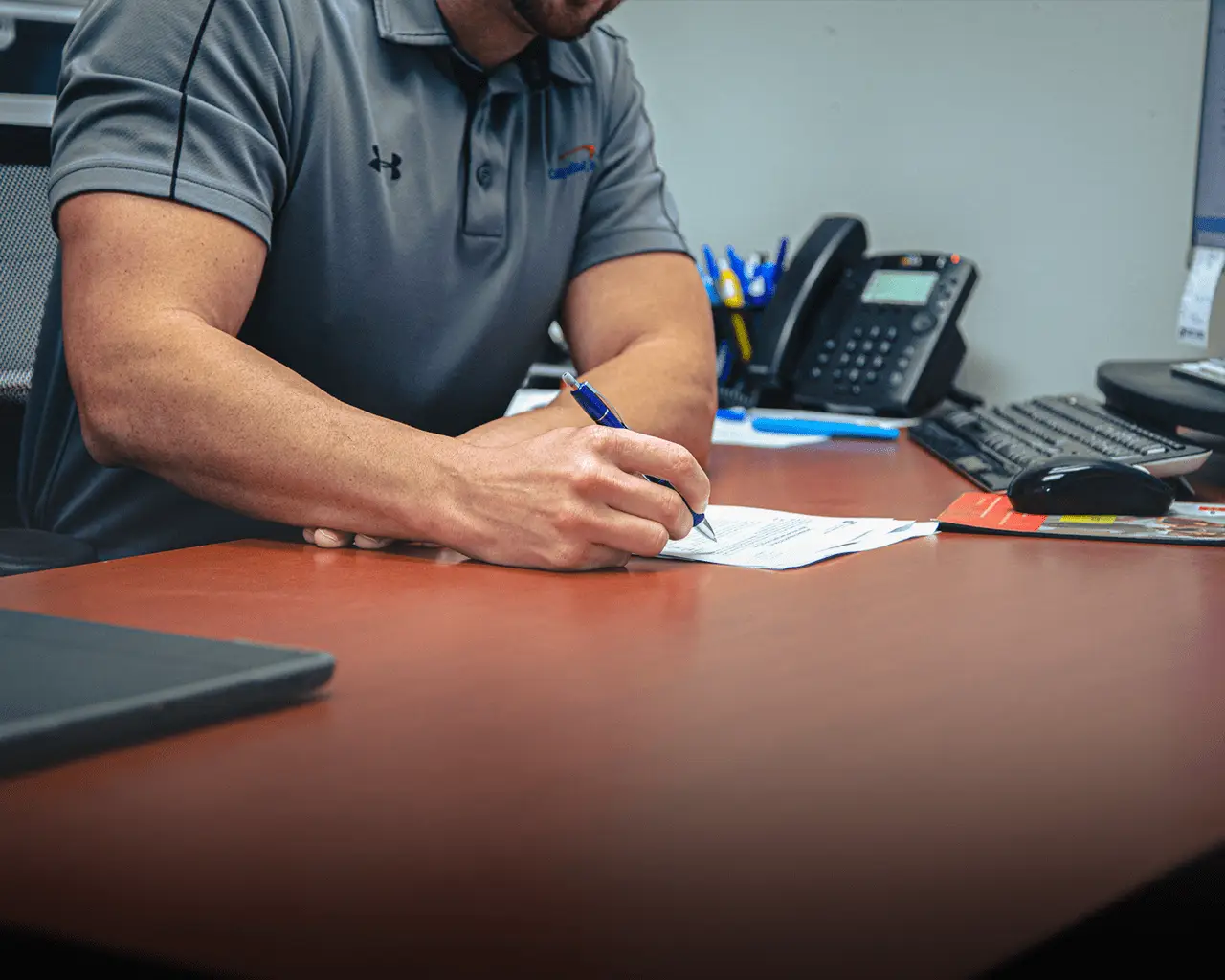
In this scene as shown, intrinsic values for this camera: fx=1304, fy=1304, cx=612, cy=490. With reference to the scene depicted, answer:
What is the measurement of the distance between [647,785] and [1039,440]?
2.79 feet

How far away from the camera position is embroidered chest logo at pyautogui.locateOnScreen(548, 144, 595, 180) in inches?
51.6

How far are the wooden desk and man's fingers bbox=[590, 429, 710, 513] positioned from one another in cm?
10

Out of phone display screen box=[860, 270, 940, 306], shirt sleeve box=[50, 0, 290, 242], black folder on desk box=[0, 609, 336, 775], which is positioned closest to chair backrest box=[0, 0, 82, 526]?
shirt sleeve box=[50, 0, 290, 242]

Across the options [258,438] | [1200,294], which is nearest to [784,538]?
[258,438]

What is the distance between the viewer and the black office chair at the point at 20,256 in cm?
126

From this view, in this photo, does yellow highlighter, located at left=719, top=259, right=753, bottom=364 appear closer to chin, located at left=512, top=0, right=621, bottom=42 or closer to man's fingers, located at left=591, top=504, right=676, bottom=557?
chin, located at left=512, top=0, right=621, bottom=42

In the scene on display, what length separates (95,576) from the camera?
797 millimetres

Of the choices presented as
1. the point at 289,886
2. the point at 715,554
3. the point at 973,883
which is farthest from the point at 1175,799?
the point at 715,554

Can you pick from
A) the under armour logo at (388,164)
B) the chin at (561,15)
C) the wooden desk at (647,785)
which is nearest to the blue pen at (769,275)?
the chin at (561,15)

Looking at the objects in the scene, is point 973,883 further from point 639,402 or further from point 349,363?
point 349,363

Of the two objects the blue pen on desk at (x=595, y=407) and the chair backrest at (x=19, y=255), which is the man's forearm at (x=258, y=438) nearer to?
the blue pen on desk at (x=595, y=407)

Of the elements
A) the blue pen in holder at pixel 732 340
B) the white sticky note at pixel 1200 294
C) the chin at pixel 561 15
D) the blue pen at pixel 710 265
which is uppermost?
the chin at pixel 561 15

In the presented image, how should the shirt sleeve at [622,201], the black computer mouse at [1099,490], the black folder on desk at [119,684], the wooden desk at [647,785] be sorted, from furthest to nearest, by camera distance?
the shirt sleeve at [622,201] → the black computer mouse at [1099,490] → the black folder on desk at [119,684] → the wooden desk at [647,785]

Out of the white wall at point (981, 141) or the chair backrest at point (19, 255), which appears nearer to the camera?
the chair backrest at point (19, 255)
